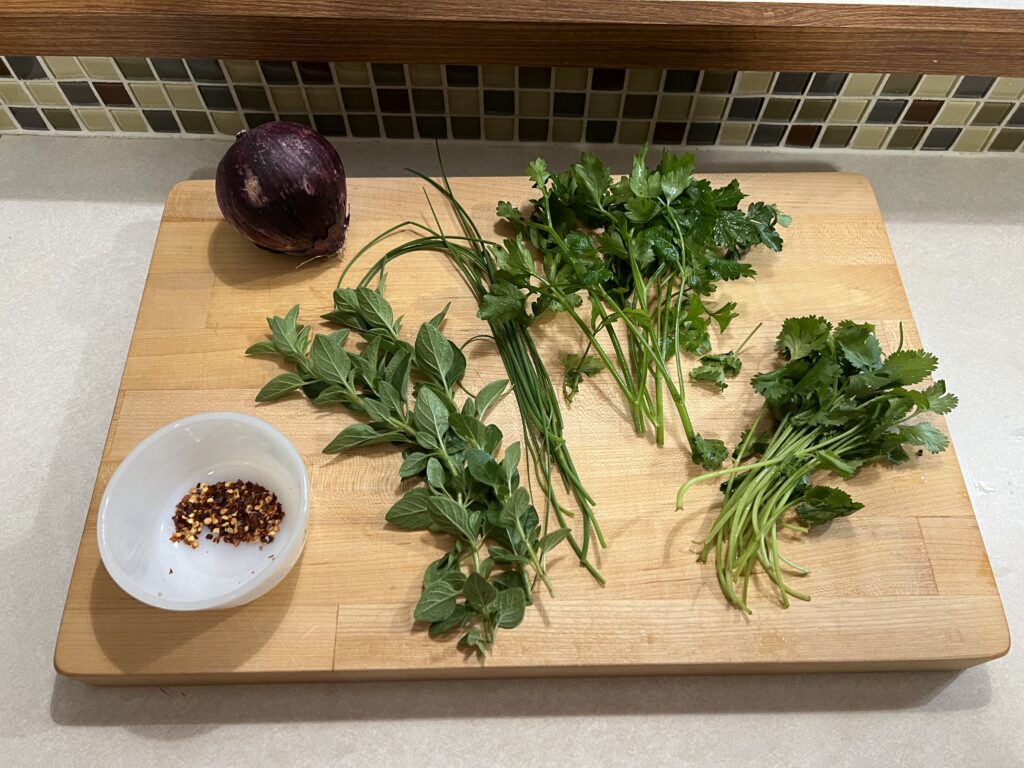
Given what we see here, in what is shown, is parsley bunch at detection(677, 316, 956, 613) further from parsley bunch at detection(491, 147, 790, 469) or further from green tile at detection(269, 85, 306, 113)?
green tile at detection(269, 85, 306, 113)

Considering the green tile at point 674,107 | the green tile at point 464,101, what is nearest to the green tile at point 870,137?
the green tile at point 674,107

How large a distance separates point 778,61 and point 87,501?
0.91m

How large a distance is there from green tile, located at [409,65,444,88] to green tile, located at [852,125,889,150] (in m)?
0.56

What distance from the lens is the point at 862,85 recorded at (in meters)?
1.01

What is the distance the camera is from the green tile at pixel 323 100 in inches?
40.9

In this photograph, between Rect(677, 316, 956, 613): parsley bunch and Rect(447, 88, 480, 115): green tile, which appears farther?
Rect(447, 88, 480, 115): green tile

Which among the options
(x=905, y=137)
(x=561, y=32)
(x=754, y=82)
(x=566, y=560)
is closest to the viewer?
(x=566, y=560)

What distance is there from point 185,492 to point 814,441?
619mm

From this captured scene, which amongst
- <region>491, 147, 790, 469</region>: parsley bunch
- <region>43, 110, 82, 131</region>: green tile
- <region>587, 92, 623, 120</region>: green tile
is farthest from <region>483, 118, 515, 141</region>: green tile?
<region>43, 110, 82, 131</region>: green tile

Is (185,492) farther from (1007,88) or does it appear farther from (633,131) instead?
(1007,88)

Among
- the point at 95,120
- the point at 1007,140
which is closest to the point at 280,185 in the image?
the point at 95,120

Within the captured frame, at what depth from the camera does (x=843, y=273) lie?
912 millimetres

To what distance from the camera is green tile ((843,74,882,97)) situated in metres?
0.99

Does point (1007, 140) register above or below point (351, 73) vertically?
below
